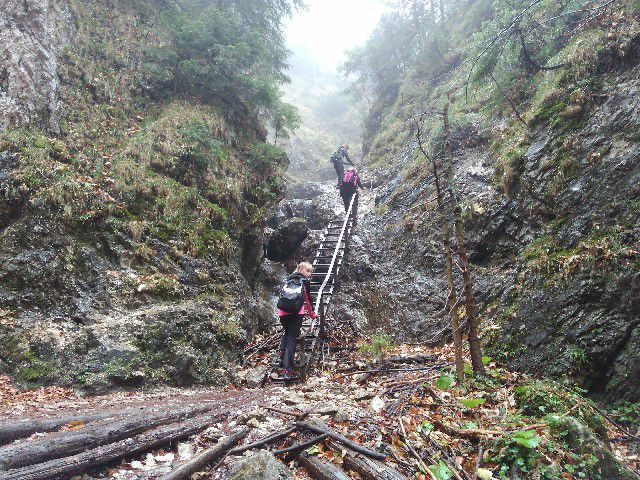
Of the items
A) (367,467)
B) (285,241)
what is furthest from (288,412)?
(285,241)

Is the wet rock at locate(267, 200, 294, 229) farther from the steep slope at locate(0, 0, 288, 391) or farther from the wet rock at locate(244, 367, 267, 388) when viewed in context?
the wet rock at locate(244, 367, 267, 388)

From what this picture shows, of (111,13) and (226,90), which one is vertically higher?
(111,13)

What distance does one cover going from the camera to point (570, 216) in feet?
23.2

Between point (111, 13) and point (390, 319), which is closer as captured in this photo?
point (390, 319)

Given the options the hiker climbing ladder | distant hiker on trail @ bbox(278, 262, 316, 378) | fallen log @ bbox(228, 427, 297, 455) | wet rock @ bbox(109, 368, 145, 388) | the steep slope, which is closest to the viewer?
fallen log @ bbox(228, 427, 297, 455)

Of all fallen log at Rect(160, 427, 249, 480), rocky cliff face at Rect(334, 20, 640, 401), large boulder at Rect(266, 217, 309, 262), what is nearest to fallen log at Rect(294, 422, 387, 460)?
fallen log at Rect(160, 427, 249, 480)

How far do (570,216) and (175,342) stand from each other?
8.07 metres

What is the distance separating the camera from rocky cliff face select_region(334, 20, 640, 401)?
5.35 metres

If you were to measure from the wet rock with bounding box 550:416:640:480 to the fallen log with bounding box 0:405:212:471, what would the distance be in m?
4.17

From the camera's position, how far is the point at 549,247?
7047mm

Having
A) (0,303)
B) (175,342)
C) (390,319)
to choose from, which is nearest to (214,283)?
(175,342)

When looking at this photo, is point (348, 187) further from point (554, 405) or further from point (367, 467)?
point (367, 467)

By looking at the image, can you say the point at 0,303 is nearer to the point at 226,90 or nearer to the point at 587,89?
the point at 226,90

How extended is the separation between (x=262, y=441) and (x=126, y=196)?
22.9 feet
